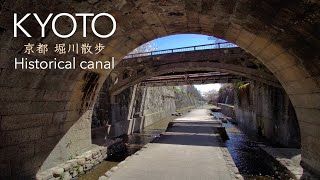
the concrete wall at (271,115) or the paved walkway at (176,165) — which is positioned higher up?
the concrete wall at (271,115)

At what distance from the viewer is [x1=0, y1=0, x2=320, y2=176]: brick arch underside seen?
4125mm

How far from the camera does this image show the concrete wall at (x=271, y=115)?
1164 cm

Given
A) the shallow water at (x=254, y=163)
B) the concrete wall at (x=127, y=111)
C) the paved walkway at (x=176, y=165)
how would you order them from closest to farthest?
the paved walkway at (x=176, y=165)
the shallow water at (x=254, y=163)
the concrete wall at (x=127, y=111)

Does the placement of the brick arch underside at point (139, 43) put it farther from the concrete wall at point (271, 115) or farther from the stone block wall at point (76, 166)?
the concrete wall at point (271, 115)

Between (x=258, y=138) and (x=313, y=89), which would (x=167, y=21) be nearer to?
(x=313, y=89)

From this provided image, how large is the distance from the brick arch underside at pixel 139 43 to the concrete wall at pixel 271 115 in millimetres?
6271

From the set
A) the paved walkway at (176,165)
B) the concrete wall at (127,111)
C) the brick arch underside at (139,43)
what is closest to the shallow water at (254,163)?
the paved walkway at (176,165)

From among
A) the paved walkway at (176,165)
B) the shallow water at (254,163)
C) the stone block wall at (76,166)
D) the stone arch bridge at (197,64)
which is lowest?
the shallow water at (254,163)

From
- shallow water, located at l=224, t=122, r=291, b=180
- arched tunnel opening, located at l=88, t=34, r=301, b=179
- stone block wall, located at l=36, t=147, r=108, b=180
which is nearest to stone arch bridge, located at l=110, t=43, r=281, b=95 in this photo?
arched tunnel opening, located at l=88, t=34, r=301, b=179

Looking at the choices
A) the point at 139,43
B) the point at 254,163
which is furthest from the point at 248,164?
the point at 139,43

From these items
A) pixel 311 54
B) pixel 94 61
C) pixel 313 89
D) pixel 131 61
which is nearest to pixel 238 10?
pixel 311 54

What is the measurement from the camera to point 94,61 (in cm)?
739

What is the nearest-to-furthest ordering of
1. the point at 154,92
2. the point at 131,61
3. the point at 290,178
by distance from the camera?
the point at 290,178, the point at 131,61, the point at 154,92

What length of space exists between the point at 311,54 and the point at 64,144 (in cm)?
738
